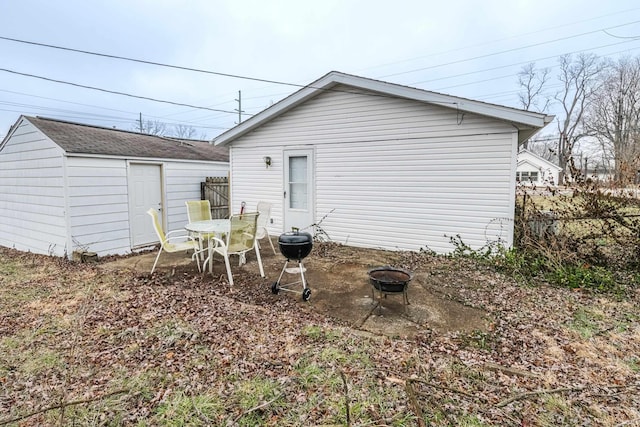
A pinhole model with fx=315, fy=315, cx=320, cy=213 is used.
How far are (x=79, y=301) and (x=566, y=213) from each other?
24.4 ft

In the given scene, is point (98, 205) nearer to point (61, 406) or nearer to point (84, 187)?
point (84, 187)

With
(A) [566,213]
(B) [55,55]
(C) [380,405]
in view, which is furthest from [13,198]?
(A) [566,213]

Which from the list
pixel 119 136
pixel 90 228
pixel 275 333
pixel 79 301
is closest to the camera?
pixel 275 333

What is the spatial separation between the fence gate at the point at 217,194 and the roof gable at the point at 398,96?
1.34 meters

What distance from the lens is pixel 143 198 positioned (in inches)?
299

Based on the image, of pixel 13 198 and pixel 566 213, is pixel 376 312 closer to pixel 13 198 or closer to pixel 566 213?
pixel 566 213

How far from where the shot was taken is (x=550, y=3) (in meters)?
9.60

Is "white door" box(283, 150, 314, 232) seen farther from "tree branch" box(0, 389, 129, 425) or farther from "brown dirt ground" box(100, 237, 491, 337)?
"tree branch" box(0, 389, 129, 425)

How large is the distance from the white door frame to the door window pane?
326 centimetres

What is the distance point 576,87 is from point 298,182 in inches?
1400

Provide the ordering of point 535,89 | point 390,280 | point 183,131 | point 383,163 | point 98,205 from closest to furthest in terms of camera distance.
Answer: point 390,280, point 383,163, point 98,205, point 535,89, point 183,131

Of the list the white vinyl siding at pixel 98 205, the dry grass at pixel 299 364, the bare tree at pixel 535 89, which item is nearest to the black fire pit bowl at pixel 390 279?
the dry grass at pixel 299 364

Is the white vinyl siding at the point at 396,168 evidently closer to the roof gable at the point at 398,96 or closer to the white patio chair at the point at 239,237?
the roof gable at the point at 398,96

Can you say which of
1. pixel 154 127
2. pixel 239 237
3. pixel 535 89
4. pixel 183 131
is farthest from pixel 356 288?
pixel 535 89
